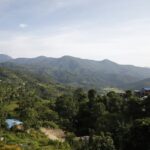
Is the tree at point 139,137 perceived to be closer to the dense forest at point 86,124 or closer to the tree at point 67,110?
the dense forest at point 86,124

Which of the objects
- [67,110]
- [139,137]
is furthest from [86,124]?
[139,137]

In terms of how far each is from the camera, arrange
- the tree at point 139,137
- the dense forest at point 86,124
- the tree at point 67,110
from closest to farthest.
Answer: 1. the tree at point 139,137
2. the dense forest at point 86,124
3. the tree at point 67,110

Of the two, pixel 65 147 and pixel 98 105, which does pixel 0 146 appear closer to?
pixel 65 147

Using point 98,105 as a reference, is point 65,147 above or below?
below

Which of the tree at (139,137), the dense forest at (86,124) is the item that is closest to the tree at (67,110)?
the dense forest at (86,124)

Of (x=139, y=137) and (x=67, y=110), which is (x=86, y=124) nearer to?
(x=67, y=110)

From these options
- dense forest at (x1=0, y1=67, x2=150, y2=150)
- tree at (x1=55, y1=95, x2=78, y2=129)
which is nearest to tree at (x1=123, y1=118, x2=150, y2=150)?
dense forest at (x1=0, y1=67, x2=150, y2=150)

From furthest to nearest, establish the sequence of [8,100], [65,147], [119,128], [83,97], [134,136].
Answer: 1. [8,100]
2. [83,97]
3. [119,128]
4. [65,147]
5. [134,136]

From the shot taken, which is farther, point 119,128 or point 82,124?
point 82,124

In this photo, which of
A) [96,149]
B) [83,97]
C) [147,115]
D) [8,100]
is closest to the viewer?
[96,149]

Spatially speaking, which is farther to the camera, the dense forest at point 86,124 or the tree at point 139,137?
the dense forest at point 86,124

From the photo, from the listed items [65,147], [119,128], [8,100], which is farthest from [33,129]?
[8,100]
